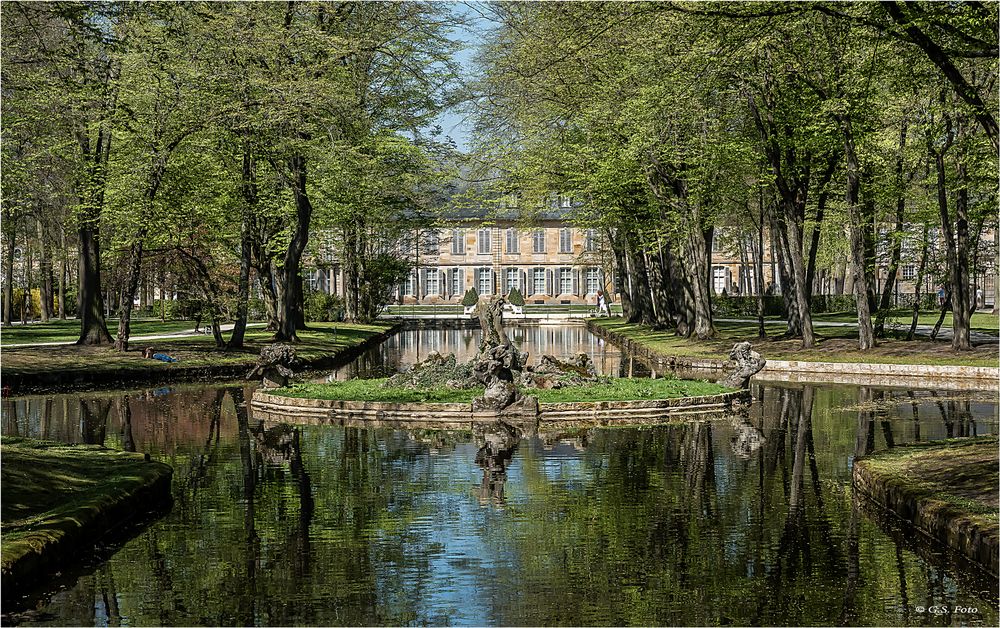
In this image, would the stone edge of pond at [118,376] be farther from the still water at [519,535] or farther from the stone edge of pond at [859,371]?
the stone edge of pond at [859,371]

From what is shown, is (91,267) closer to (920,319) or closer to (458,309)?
(920,319)

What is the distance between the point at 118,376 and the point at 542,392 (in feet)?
36.4

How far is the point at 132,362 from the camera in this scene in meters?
28.0

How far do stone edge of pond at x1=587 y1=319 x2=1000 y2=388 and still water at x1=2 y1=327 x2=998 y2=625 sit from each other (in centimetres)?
722

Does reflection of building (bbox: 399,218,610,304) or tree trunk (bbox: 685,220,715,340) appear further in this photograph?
reflection of building (bbox: 399,218,610,304)

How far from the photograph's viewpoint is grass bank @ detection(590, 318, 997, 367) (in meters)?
26.6

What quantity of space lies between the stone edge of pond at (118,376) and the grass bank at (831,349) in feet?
33.2

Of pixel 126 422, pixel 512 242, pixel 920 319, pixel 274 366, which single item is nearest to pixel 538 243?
pixel 512 242

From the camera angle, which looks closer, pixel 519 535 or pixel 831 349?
pixel 519 535

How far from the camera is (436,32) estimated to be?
131 ft

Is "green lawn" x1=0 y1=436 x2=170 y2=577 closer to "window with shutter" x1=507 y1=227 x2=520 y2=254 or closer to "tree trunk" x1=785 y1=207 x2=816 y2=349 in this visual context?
"tree trunk" x1=785 y1=207 x2=816 y2=349

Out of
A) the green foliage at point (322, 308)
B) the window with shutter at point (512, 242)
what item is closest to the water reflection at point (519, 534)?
the green foliage at point (322, 308)

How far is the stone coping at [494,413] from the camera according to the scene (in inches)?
723

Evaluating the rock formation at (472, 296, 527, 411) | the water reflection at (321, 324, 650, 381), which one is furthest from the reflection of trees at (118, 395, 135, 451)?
the water reflection at (321, 324, 650, 381)
